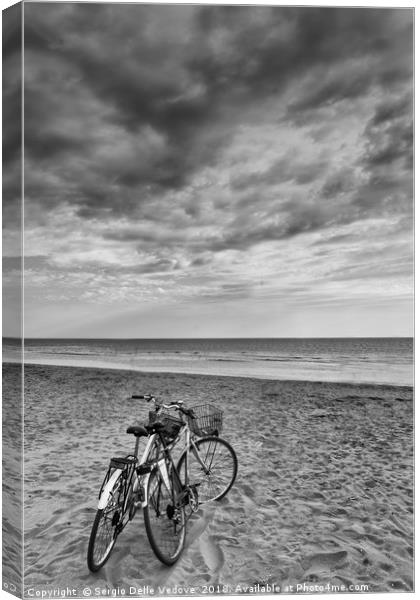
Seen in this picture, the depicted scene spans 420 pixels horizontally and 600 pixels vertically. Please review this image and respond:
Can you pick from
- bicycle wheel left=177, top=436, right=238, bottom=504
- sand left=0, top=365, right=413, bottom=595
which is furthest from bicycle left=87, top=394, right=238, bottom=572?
sand left=0, top=365, right=413, bottom=595

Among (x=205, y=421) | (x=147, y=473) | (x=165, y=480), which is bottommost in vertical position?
→ (x=165, y=480)

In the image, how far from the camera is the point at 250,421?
22.2 feet

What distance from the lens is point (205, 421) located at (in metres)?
3.78

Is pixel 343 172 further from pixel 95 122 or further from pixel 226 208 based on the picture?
pixel 95 122

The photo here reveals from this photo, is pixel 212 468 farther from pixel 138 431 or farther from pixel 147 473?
pixel 138 431

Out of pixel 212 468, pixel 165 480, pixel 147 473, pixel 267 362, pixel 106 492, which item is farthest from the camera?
pixel 267 362

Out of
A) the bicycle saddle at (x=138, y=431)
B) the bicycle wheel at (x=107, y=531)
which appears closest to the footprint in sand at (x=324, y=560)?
the bicycle wheel at (x=107, y=531)

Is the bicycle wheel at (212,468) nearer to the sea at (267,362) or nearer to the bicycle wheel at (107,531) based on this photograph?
the bicycle wheel at (107,531)

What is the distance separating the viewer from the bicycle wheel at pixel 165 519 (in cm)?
313

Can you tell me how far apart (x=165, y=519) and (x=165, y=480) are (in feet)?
1.12

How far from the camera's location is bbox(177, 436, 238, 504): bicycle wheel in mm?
3829

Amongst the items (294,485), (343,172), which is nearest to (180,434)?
(294,485)

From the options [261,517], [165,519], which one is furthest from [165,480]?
[261,517]

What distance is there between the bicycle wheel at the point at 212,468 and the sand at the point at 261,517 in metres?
0.12
